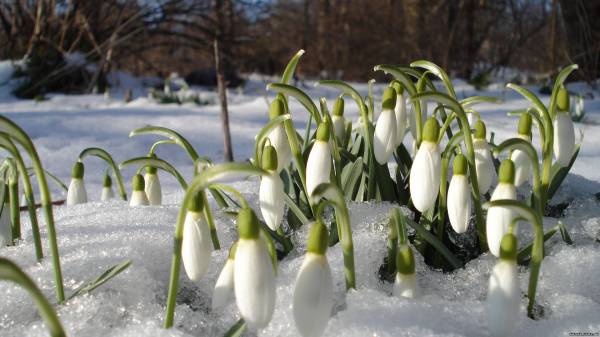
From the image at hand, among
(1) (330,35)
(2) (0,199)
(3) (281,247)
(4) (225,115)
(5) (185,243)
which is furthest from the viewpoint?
(1) (330,35)

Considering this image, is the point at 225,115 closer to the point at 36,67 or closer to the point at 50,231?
the point at 50,231

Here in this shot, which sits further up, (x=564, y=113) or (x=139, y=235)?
(x=564, y=113)

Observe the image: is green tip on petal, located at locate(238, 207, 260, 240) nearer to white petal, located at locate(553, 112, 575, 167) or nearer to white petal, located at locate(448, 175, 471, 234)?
white petal, located at locate(448, 175, 471, 234)

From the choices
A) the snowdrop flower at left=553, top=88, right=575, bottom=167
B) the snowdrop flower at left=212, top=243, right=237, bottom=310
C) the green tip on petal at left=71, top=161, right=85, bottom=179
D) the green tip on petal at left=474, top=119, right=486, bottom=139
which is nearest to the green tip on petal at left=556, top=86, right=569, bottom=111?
the snowdrop flower at left=553, top=88, right=575, bottom=167

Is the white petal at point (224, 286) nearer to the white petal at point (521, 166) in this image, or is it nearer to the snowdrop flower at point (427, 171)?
the snowdrop flower at point (427, 171)

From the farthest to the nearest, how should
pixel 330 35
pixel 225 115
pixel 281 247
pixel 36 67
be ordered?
1. pixel 330 35
2. pixel 36 67
3. pixel 225 115
4. pixel 281 247

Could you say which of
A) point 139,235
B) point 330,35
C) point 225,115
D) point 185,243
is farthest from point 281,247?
point 330,35

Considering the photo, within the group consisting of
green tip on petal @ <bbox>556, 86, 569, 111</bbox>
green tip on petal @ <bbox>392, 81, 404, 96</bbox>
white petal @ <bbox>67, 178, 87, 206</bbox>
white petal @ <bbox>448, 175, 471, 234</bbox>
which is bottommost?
white petal @ <bbox>67, 178, 87, 206</bbox>

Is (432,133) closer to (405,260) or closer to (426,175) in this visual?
(426,175)
